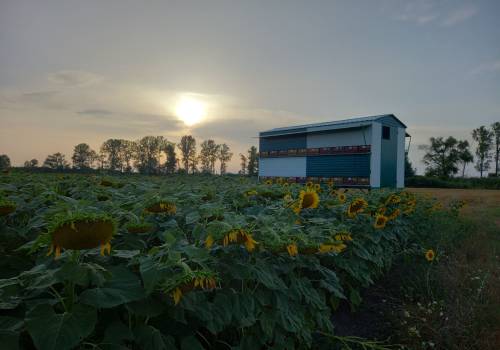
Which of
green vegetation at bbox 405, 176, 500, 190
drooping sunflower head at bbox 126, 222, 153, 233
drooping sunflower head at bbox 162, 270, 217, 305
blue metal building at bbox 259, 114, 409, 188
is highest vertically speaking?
blue metal building at bbox 259, 114, 409, 188

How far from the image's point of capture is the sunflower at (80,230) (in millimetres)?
948

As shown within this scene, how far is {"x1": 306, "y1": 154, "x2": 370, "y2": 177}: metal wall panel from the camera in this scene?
19953mm

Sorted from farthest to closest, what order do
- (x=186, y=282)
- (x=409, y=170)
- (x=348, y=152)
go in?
(x=409, y=170)
(x=348, y=152)
(x=186, y=282)

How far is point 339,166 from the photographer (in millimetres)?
21422

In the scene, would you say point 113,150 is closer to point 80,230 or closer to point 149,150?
point 149,150

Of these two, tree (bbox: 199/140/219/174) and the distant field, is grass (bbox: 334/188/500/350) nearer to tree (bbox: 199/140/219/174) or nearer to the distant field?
the distant field

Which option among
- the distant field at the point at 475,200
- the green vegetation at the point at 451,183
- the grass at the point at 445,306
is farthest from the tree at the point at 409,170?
the grass at the point at 445,306

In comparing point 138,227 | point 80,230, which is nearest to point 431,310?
point 138,227

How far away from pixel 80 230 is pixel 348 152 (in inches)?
817

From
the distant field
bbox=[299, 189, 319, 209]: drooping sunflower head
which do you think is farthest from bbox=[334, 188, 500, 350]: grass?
the distant field

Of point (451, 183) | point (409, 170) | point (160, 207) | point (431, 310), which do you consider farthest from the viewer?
point (409, 170)

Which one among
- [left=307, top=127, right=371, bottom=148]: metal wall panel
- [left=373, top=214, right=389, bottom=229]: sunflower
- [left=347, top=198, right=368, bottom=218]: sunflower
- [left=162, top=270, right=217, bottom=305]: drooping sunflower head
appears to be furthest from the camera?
[left=307, top=127, right=371, bottom=148]: metal wall panel

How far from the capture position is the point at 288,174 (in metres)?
25.1

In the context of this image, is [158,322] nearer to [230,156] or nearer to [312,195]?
[312,195]
